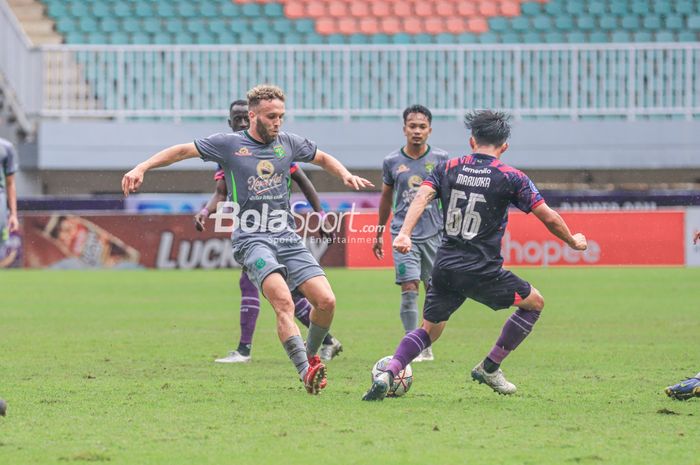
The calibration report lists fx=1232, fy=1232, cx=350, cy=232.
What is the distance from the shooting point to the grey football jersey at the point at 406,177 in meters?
10.0

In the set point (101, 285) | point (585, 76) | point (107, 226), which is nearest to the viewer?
point (101, 285)

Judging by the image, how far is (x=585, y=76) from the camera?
24.7 meters

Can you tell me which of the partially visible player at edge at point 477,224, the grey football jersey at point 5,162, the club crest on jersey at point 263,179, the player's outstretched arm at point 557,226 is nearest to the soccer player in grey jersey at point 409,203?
the club crest on jersey at point 263,179

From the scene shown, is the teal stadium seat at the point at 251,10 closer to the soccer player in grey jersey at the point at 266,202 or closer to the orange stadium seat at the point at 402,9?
the orange stadium seat at the point at 402,9

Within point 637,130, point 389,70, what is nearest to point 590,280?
point 637,130

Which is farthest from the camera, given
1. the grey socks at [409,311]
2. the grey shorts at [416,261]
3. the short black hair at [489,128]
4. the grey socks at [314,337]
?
the grey shorts at [416,261]

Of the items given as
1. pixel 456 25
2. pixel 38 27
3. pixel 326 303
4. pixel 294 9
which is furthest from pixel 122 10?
pixel 326 303

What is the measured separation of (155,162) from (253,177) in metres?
0.67

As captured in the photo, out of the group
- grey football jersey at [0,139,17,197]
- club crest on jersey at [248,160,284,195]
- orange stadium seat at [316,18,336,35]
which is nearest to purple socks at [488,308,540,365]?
club crest on jersey at [248,160,284,195]

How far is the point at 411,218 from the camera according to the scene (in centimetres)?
714

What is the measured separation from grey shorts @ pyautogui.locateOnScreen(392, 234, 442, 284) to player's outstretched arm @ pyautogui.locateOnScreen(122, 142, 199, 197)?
2715mm

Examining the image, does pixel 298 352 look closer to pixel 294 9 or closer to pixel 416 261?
pixel 416 261

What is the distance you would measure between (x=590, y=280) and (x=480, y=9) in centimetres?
1002

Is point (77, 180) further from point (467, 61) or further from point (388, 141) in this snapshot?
point (467, 61)
